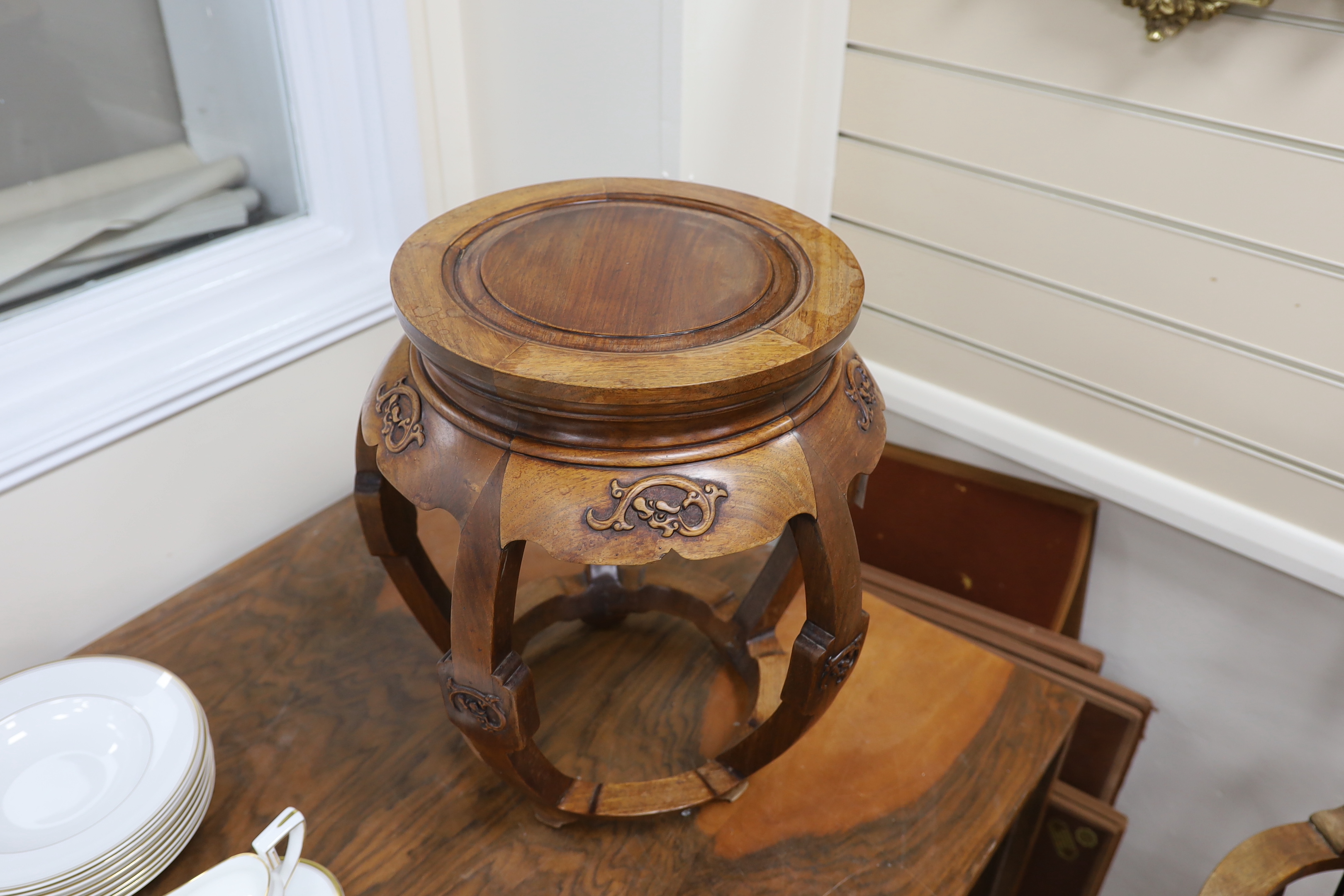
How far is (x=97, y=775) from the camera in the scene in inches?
28.9

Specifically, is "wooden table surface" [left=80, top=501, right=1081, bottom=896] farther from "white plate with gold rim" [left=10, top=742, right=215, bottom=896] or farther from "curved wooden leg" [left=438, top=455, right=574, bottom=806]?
"curved wooden leg" [left=438, top=455, right=574, bottom=806]

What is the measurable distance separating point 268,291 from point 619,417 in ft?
2.15

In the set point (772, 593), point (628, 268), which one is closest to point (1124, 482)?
point (772, 593)

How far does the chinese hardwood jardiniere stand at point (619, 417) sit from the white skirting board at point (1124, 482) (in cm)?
54

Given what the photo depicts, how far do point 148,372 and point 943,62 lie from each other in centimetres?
90

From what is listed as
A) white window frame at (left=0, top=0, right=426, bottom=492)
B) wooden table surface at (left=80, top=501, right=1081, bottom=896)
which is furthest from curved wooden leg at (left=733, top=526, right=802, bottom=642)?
white window frame at (left=0, top=0, right=426, bottom=492)

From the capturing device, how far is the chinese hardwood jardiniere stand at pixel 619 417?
1.88ft

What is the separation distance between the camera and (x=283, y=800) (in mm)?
785

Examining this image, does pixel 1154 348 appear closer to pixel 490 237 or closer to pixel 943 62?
pixel 943 62

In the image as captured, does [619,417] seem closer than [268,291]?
Yes

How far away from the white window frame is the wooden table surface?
0.20 metres

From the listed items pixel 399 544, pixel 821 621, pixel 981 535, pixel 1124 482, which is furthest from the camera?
pixel 981 535

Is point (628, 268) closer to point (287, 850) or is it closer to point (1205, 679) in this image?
point (287, 850)

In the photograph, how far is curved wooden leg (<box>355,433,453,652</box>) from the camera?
764 mm
